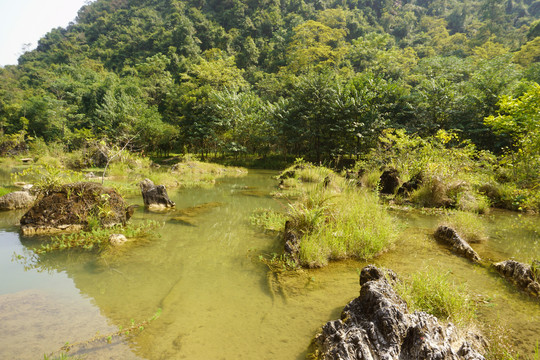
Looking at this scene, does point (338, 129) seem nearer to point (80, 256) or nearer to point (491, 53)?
point (80, 256)

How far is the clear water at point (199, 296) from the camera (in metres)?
2.61

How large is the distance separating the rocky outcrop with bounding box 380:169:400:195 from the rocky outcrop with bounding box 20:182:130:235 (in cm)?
996

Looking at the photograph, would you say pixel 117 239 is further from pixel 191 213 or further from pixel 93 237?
pixel 191 213

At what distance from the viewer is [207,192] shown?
474 inches

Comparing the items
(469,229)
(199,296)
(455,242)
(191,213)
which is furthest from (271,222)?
(469,229)

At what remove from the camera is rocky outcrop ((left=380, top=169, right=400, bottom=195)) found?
11.2 metres

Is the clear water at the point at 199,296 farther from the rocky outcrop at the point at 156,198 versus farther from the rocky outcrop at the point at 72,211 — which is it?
the rocky outcrop at the point at 156,198

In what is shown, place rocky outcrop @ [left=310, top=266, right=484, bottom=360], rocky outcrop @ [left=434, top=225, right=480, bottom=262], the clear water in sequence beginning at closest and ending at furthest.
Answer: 1. rocky outcrop @ [left=310, top=266, right=484, bottom=360]
2. the clear water
3. rocky outcrop @ [left=434, top=225, right=480, bottom=262]

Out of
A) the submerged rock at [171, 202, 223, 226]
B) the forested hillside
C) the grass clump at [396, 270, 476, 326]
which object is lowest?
the submerged rock at [171, 202, 223, 226]

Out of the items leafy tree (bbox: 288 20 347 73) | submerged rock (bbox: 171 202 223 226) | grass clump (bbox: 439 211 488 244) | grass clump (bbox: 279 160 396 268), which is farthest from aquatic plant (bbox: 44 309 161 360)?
leafy tree (bbox: 288 20 347 73)

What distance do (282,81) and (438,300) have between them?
1331 inches

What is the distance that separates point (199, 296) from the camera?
353cm

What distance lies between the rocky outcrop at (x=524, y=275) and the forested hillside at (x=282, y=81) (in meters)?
3.39

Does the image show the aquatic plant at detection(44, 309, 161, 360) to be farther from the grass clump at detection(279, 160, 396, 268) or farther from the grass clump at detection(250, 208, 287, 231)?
the grass clump at detection(250, 208, 287, 231)
